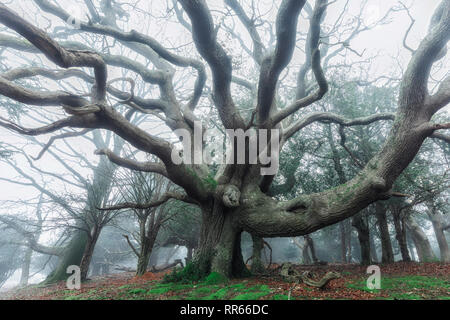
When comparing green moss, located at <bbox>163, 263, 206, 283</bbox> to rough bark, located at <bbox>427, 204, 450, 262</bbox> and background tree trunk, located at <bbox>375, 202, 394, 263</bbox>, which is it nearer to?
background tree trunk, located at <bbox>375, 202, 394, 263</bbox>

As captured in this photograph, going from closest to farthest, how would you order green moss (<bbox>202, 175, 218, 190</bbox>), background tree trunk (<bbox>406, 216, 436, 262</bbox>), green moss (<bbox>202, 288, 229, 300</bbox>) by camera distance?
green moss (<bbox>202, 288, 229, 300</bbox>)
green moss (<bbox>202, 175, 218, 190</bbox>)
background tree trunk (<bbox>406, 216, 436, 262</bbox>)

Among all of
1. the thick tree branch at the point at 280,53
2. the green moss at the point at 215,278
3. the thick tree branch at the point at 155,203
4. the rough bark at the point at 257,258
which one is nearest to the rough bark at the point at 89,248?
the thick tree branch at the point at 155,203

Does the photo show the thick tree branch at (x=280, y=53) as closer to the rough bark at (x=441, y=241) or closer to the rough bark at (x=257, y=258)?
the rough bark at (x=257, y=258)

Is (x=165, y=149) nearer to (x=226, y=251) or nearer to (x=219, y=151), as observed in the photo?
(x=226, y=251)

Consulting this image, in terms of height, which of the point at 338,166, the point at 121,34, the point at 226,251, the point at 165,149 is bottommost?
the point at 226,251

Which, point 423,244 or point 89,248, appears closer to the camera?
point 89,248

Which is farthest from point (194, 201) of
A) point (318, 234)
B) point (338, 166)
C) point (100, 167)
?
point (318, 234)

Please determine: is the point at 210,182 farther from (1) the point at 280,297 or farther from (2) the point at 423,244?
(2) the point at 423,244

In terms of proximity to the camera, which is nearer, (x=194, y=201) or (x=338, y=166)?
(x=194, y=201)

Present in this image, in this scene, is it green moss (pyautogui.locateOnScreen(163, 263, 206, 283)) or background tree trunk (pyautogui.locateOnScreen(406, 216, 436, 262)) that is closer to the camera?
green moss (pyautogui.locateOnScreen(163, 263, 206, 283))

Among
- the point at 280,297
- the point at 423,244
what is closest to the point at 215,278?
the point at 280,297

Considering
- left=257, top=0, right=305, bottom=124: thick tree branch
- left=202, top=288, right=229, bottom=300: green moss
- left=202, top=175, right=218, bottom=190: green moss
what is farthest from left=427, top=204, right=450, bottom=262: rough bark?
left=202, top=288, right=229, bottom=300: green moss
